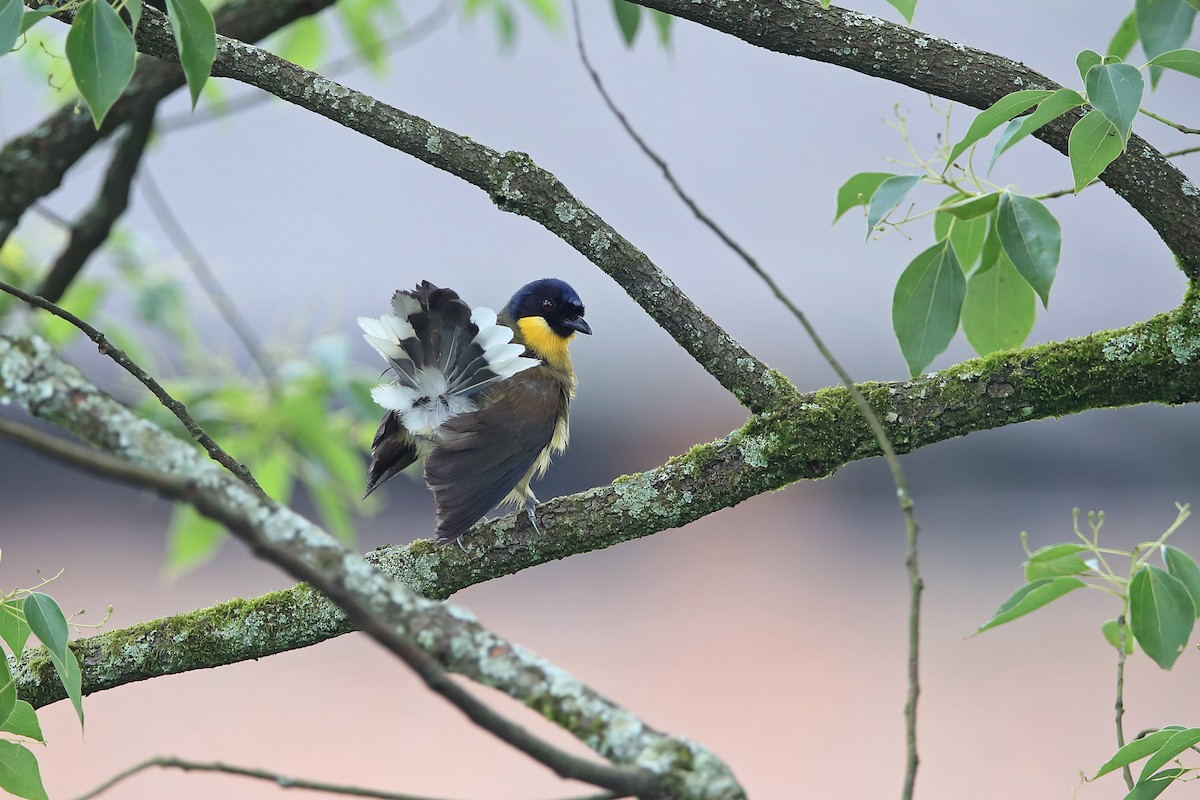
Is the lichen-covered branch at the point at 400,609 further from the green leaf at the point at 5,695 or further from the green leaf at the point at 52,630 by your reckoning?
the green leaf at the point at 5,695

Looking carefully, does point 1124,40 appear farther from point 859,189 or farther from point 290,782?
point 290,782

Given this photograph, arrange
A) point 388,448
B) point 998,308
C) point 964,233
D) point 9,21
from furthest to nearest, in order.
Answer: point 388,448
point 998,308
point 964,233
point 9,21

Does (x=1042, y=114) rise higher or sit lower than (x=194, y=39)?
Result: lower

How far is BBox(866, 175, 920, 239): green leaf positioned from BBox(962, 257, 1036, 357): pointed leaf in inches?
14.9

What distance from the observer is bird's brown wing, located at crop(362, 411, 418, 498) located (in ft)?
9.36

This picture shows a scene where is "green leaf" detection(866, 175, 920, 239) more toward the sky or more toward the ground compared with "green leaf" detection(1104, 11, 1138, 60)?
more toward the ground

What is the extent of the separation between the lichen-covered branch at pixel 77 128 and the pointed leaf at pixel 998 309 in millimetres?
1800

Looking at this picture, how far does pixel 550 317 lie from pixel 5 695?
2229mm

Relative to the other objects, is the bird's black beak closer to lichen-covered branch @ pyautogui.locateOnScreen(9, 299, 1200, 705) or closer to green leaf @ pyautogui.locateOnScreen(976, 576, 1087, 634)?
lichen-covered branch @ pyautogui.locateOnScreen(9, 299, 1200, 705)

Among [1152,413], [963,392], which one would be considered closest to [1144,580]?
[963,392]

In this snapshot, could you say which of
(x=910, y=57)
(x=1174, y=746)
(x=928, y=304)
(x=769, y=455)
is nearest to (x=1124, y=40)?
(x=910, y=57)

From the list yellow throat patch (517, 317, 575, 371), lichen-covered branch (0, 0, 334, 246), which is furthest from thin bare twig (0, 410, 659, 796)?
yellow throat patch (517, 317, 575, 371)

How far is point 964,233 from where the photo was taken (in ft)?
5.67

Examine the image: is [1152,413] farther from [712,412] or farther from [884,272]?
[712,412]
